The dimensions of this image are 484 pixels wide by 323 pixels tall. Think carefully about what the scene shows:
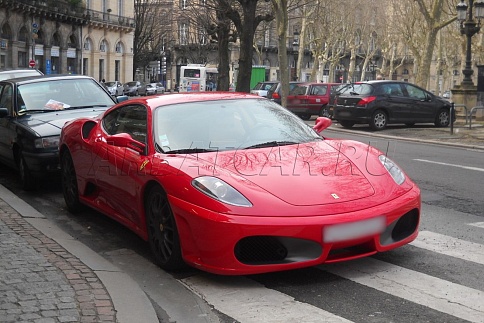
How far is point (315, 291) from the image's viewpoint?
4867 mm

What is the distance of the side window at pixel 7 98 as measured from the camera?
10192 millimetres

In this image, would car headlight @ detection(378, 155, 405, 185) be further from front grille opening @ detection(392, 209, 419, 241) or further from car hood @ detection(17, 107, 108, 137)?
car hood @ detection(17, 107, 108, 137)

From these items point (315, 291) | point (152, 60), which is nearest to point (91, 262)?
point (315, 291)

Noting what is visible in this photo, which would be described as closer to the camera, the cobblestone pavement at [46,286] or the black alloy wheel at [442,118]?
the cobblestone pavement at [46,286]

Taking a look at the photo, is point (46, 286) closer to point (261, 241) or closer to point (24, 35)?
point (261, 241)

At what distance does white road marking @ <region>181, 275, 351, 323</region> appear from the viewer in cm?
435

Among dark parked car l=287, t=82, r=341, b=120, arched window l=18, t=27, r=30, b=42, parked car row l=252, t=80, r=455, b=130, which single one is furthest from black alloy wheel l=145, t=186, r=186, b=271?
arched window l=18, t=27, r=30, b=42

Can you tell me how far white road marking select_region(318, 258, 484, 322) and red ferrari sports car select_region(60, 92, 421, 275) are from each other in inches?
8.6

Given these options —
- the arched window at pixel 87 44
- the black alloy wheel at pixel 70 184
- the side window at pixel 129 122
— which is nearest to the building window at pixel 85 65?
the arched window at pixel 87 44

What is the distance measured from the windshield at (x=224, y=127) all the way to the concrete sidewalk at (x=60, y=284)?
1272 millimetres

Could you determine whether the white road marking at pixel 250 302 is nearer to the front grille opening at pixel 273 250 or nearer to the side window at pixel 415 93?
the front grille opening at pixel 273 250

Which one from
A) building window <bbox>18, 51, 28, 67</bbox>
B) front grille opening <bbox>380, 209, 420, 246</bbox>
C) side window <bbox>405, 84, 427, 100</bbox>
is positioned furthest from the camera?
building window <bbox>18, 51, 28, 67</bbox>

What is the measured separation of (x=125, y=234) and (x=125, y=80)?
7779 cm

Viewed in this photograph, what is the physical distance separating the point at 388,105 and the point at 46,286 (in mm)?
18861
